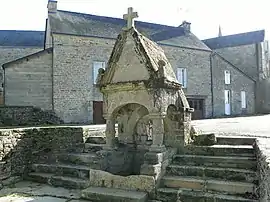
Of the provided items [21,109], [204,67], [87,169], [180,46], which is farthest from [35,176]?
[204,67]

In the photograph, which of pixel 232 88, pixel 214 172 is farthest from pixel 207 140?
pixel 232 88

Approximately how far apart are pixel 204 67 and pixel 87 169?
2019 cm

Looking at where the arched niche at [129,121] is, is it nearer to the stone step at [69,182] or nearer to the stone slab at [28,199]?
the stone step at [69,182]

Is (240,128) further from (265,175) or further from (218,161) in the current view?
(265,175)

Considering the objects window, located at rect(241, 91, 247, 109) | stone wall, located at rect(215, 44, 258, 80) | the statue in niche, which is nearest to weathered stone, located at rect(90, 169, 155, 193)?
the statue in niche

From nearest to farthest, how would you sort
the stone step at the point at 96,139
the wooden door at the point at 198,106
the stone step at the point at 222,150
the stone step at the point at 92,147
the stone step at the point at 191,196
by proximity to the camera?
the stone step at the point at 191,196 → the stone step at the point at 222,150 → the stone step at the point at 92,147 → the stone step at the point at 96,139 → the wooden door at the point at 198,106

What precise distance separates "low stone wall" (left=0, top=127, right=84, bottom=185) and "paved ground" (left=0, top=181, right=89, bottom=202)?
56 centimetres

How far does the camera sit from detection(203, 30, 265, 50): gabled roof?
30469 millimetres

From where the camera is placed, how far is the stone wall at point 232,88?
25.0 metres

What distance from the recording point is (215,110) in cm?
2473

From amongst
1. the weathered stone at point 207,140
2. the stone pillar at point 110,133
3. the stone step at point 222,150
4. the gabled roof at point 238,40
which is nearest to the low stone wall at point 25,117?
the stone pillar at point 110,133

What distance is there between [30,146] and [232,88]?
22.7m

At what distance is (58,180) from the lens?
6.04 m

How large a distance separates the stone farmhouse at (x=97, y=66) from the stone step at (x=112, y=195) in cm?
1088
